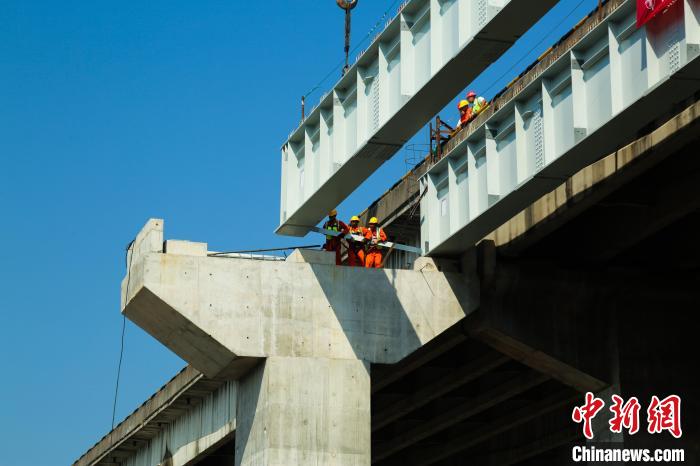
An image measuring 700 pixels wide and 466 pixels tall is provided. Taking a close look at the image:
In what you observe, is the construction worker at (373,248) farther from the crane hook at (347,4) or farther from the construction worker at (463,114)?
the crane hook at (347,4)

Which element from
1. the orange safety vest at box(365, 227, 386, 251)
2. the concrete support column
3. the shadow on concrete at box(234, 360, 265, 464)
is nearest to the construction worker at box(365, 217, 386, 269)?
the orange safety vest at box(365, 227, 386, 251)

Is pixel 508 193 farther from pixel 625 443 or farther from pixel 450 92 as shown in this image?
pixel 625 443

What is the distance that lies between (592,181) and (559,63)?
3310 millimetres

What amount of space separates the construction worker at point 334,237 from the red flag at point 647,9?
895 centimetres

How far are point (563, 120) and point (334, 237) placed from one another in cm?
716

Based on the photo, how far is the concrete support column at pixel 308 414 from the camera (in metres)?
24.8

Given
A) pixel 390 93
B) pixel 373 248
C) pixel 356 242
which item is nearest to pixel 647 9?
pixel 390 93

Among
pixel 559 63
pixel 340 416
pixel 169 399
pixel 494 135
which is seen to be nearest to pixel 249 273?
pixel 340 416

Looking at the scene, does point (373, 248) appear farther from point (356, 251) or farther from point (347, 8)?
point (347, 8)

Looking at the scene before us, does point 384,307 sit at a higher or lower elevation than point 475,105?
lower

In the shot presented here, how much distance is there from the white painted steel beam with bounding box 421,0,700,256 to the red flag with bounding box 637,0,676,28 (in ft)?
0.55

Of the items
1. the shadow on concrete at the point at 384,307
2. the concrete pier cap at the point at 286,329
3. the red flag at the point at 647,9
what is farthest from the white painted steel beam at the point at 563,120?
the concrete pier cap at the point at 286,329

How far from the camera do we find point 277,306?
25.6 metres

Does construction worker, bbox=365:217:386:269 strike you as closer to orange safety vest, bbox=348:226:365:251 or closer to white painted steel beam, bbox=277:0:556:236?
orange safety vest, bbox=348:226:365:251
